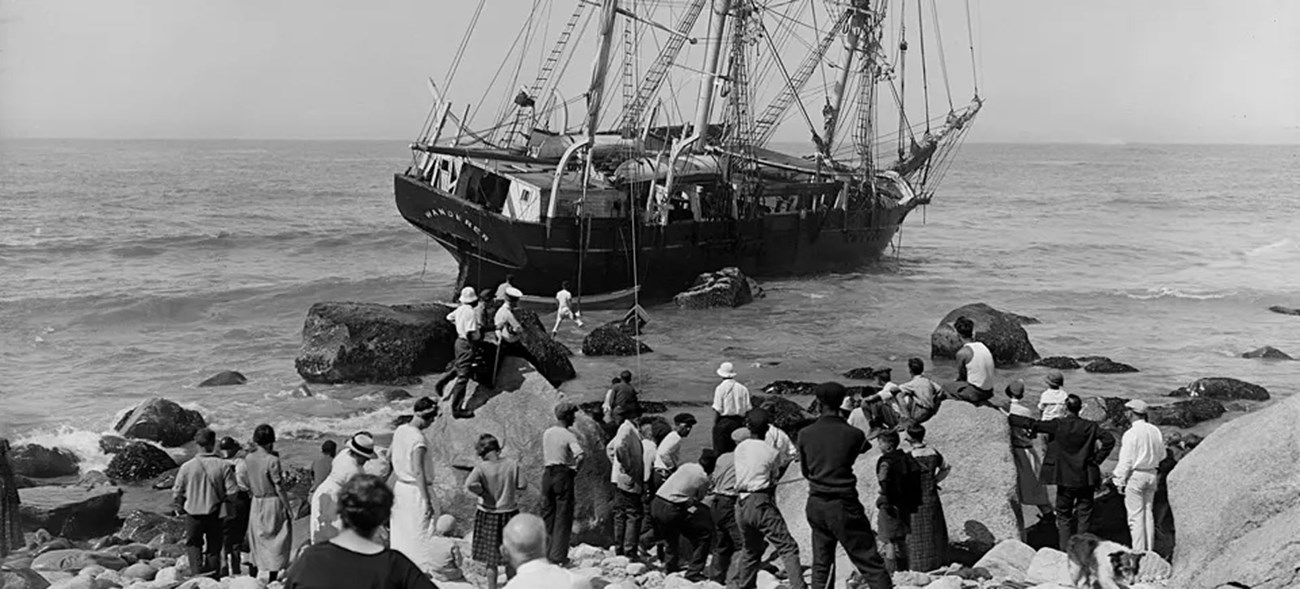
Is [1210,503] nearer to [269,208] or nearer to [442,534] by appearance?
[442,534]

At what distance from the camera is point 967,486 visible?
1160cm

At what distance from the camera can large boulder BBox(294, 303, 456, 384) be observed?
82.1 feet

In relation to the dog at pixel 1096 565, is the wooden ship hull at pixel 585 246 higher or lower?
lower

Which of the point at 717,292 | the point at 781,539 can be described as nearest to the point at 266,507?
the point at 781,539

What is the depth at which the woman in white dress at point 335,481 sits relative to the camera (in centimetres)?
955

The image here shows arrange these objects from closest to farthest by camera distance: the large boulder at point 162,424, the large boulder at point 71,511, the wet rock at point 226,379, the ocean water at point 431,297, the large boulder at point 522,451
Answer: the large boulder at point 522,451
the large boulder at point 71,511
the large boulder at point 162,424
the ocean water at point 431,297
the wet rock at point 226,379

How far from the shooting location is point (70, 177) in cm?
10794

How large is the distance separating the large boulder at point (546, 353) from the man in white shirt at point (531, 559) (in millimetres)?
18014

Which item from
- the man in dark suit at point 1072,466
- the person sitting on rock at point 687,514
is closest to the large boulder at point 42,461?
the person sitting on rock at point 687,514

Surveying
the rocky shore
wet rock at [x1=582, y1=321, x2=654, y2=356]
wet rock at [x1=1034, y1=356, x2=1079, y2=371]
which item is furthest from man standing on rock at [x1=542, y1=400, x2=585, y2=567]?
wet rock at [x1=1034, y1=356, x2=1079, y2=371]

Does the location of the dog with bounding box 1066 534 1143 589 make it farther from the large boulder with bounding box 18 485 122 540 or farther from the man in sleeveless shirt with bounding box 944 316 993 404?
the large boulder with bounding box 18 485 122 540

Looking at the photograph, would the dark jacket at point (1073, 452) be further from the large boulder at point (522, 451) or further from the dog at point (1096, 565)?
the large boulder at point (522, 451)

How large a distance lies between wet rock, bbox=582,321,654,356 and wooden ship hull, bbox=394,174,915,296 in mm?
2994

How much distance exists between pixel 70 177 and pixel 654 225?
8591 centimetres
